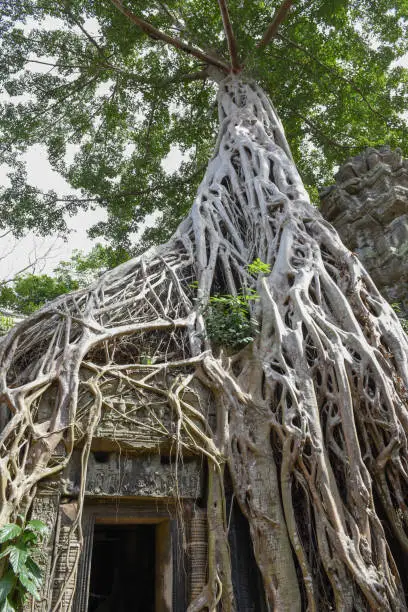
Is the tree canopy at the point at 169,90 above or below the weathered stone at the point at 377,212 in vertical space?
above

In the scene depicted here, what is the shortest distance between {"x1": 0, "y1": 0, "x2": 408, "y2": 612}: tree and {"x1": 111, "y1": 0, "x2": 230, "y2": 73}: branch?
3.64m

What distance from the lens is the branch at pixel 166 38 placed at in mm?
6391

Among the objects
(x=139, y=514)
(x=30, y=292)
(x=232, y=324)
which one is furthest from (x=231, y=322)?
(x=30, y=292)

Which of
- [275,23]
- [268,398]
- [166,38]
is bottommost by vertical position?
[268,398]

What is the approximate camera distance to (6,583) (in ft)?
7.85

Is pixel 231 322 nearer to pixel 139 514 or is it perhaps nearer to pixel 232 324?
pixel 232 324

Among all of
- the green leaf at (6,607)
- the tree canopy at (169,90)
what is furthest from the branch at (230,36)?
the green leaf at (6,607)

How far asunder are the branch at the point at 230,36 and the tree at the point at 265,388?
2716mm

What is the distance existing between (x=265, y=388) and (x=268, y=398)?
3.3 inches

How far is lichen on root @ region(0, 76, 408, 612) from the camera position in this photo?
9.07 ft

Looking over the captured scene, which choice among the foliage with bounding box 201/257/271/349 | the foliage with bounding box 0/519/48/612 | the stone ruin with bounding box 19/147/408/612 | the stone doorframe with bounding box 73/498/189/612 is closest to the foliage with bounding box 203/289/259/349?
the foliage with bounding box 201/257/271/349

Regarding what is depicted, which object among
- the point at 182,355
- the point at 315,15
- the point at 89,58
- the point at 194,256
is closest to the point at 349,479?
the point at 182,355

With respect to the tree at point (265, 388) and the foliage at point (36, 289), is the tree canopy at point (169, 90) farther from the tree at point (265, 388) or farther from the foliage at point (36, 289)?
the tree at point (265, 388)

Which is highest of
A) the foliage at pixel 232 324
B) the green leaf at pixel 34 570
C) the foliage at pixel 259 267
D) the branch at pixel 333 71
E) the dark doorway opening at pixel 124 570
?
the branch at pixel 333 71
